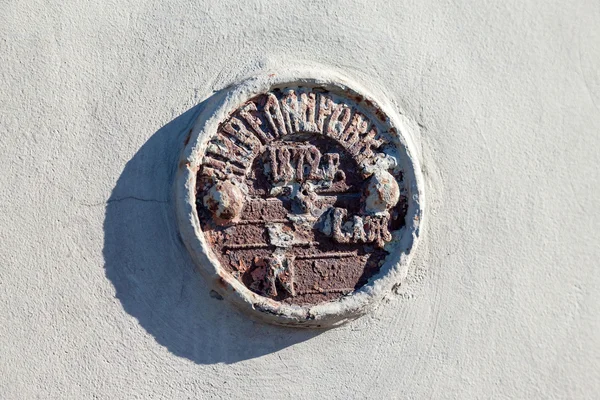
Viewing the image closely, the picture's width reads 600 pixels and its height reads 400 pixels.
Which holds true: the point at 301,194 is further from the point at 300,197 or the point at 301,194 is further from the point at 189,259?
the point at 189,259

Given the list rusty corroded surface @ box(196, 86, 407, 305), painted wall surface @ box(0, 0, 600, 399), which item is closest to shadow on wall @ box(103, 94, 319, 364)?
painted wall surface @ box(0, 0, 600, 399)

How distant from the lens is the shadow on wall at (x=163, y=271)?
9.96 ft

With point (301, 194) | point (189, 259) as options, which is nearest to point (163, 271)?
point (189, 259)

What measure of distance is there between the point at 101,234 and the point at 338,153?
3.33ft

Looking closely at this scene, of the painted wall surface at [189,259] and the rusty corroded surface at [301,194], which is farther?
the rusty corroded surface at [301,194]

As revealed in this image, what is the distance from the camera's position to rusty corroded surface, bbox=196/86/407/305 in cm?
314

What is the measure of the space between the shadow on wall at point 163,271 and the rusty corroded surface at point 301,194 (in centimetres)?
13

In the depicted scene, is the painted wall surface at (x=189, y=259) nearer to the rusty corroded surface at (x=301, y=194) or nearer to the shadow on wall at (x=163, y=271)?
the shadow on wall at (x=163, y=271)

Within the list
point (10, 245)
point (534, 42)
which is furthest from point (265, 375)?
point (534, 42)

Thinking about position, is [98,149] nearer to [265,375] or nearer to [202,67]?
[202,67]

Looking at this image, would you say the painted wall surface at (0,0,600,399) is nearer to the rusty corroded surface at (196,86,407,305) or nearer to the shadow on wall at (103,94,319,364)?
the shadow on wall at (103,94,319,364)

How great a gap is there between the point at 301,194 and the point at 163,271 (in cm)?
64

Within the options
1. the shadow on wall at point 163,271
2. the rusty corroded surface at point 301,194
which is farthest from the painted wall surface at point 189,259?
the rusty corroded surface at point 301,194

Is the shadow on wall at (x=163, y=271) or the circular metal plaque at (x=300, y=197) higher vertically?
the circular metal plaque at (x=300, y=197)
